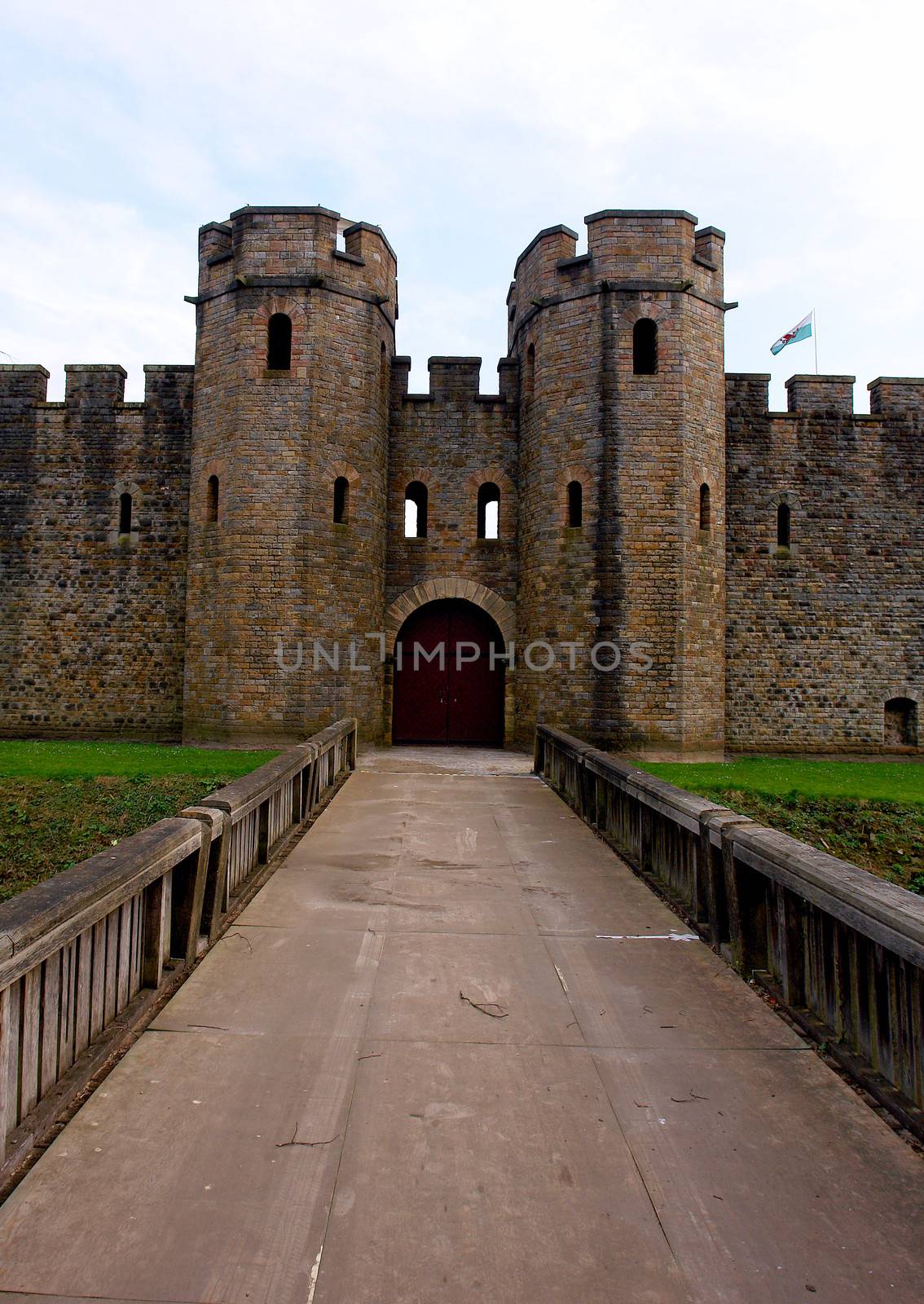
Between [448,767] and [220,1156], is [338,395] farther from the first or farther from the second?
[220,1156]

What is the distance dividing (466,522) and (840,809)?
28.2 feet

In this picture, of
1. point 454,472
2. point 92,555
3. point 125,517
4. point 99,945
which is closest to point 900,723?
point 454,472

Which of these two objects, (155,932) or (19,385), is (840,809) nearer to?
(155,932)

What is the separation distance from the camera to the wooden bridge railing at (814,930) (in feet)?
9.14

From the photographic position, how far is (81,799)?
9586 millimetres

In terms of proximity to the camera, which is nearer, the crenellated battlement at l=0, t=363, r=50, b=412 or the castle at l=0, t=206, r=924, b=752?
the castle at l=0, t=206, r=924, b=752

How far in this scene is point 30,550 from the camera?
1555 cm

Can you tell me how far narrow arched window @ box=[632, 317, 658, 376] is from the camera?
13.9 meters

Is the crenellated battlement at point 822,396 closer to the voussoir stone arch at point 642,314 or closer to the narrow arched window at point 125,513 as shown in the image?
the voussoir stone arch at point 642,314

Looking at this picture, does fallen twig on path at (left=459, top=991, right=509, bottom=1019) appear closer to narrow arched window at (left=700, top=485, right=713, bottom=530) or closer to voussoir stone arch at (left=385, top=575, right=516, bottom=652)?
voussoir stone arch at (left=385, top=575, right=516, bottom=652)

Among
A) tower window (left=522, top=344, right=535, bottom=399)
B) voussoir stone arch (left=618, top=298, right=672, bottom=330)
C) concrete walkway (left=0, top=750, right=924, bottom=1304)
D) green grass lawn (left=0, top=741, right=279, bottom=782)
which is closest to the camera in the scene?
concrete walkway (left=0, top=750, right=924, bottom=1304)

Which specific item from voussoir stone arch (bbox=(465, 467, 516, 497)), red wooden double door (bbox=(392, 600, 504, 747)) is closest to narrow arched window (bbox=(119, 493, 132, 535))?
red wooden double door (bbox=(392, 600, 504, 747))

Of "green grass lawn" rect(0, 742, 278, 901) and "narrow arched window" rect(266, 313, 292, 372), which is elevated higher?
"narrow arched window" rect(266, 313, 292, 372)

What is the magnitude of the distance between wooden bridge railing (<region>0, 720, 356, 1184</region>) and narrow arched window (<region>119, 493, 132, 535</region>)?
39.7ft
